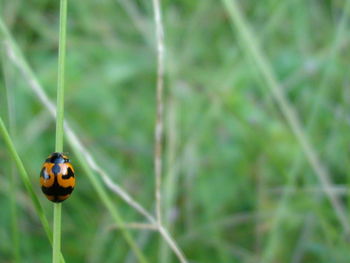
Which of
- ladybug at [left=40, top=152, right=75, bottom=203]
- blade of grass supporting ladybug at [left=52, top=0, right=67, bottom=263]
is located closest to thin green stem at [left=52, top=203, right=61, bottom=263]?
blade of grass supporting ladybug at [left=52, top=0, right=67, bottom=263]

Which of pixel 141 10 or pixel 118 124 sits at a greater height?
pixel 141 10

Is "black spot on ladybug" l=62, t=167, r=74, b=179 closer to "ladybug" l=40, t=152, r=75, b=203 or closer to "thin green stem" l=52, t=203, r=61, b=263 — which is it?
"ladybug" l=40, t=152, r=75, b=203

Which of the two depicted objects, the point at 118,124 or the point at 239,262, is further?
the point at 118,124

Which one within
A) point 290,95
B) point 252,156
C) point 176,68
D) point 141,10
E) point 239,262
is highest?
point 141,10

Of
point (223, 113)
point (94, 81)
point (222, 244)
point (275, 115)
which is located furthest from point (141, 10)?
point (222, 244)

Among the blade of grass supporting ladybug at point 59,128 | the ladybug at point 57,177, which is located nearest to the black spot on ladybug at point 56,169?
the ladybug at point 57,177

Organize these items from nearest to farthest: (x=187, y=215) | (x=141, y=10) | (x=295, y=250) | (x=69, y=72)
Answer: (x=295, y=250) → (x=187, y=215) → (x=69, y=72) → (x=141, y=10)

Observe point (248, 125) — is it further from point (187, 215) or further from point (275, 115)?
point (187, 215)
